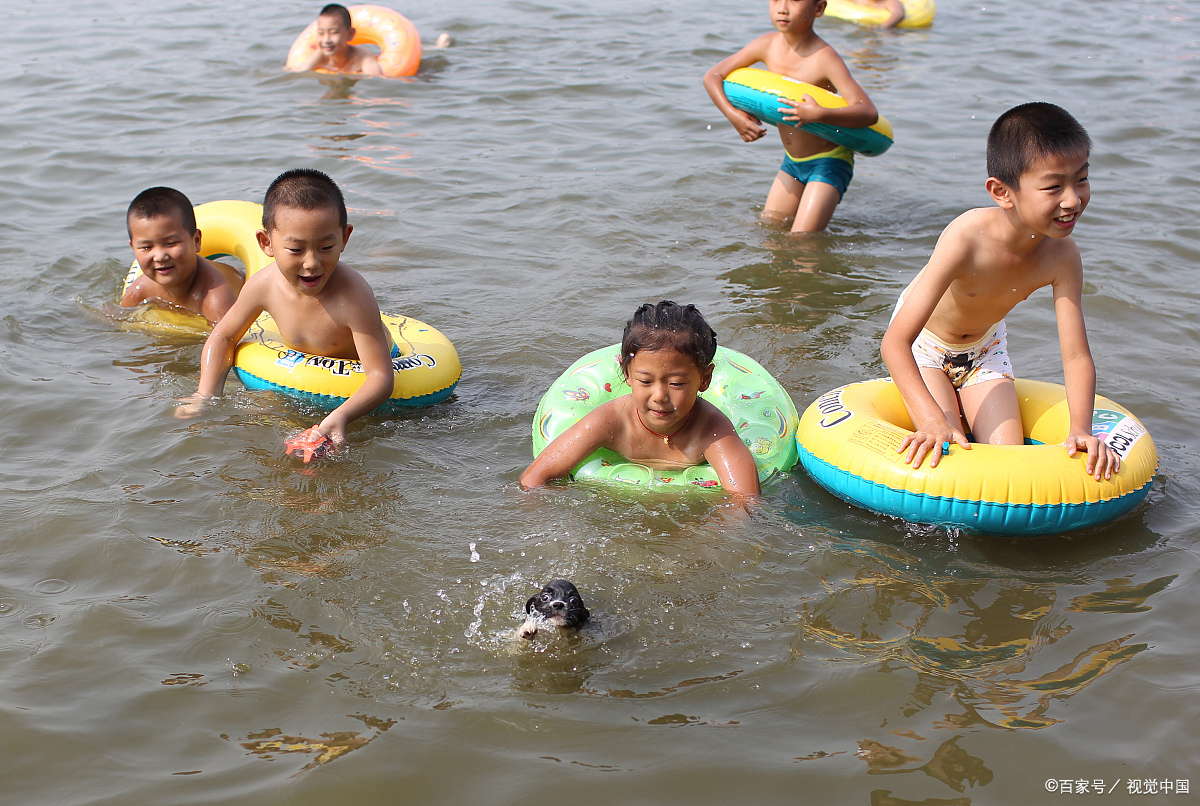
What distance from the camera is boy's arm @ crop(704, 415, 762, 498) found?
417 centimetres

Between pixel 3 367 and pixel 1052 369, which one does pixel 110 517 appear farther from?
pixel 1052 369

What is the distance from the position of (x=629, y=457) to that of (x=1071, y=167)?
1948mm

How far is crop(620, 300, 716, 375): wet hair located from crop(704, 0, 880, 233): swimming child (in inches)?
126

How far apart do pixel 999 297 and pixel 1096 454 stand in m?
0.78

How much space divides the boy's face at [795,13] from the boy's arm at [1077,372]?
10.5ft

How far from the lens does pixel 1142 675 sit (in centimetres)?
324

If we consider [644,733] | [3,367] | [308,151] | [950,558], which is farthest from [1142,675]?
[308,151]

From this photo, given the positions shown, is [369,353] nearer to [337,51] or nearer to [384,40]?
[337,51]

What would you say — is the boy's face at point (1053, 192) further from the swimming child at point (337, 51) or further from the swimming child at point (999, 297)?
the swimming child at point (337, 51)

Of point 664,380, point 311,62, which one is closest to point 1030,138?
point 664,380

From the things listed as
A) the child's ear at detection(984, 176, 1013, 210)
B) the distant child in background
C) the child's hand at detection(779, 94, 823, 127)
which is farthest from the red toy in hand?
the distant child in background

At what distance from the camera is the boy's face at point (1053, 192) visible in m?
3.88

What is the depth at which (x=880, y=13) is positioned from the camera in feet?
46.6

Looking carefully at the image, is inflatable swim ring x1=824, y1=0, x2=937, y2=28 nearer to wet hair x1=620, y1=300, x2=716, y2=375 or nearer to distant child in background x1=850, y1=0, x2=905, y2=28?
distant child in background x1=850, y1=0, x2=905, y2=28
